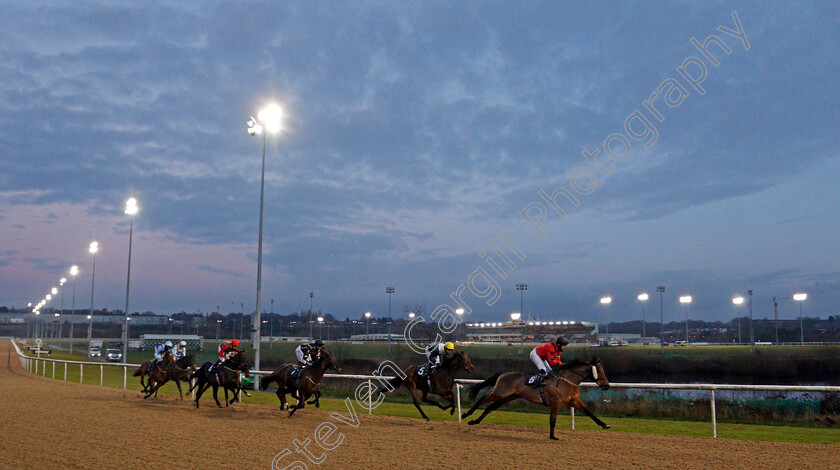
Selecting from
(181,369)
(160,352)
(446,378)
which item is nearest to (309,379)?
(446,378)

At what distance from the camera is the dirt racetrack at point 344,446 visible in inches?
Answer: 283

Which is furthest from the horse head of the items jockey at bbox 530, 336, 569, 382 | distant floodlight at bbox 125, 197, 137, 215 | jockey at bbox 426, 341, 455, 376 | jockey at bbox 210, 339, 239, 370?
distant floodlight at bbox 125, 197, 137, 215

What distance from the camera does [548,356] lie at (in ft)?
30.6

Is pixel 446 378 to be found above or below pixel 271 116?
below

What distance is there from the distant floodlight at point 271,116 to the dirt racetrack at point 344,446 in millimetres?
9845

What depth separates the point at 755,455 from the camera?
24.6 feet

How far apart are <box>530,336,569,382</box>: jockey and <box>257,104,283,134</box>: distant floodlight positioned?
1249cm

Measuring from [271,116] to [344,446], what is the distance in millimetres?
12603

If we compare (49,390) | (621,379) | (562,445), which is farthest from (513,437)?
(621,379)

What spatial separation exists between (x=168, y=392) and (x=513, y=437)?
45.0 ft

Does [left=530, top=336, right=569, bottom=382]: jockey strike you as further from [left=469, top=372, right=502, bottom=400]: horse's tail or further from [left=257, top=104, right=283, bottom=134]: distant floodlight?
[left=257, top=104, right=283, bottom=134]: distant floodlight

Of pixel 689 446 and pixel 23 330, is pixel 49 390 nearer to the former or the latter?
pixel 689 446

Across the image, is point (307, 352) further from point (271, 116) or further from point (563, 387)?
point (271, 116)

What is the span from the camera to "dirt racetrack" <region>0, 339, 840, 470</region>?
23.6ft
